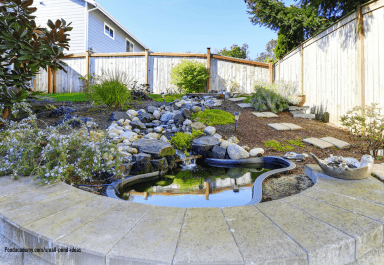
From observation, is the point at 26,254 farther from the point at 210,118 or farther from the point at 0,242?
the point at 210,118

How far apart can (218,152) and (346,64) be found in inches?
126

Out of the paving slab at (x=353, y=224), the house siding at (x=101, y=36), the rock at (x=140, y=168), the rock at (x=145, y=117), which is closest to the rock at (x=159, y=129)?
the rock at (x=145, y=117)

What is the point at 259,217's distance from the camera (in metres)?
1.39

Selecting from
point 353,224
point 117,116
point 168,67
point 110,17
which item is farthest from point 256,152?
point 110,17

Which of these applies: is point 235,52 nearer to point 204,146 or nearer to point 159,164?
point 204,146

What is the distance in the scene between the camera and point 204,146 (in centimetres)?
367

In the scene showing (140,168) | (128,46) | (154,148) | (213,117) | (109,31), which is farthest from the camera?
(128,46)

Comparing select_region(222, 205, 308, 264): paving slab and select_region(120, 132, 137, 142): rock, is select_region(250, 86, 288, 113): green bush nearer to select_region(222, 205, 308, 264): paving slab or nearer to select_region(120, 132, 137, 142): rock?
select_region(120, 132, 137, 142): rock

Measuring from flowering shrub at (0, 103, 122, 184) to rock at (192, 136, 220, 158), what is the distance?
1510 mm

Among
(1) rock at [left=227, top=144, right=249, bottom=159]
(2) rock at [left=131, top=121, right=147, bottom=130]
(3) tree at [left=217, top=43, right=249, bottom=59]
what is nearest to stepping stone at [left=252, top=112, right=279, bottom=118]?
(1) rock at [left=227, top=144, right=249, bottom=159]

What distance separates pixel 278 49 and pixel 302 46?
9.43 feet

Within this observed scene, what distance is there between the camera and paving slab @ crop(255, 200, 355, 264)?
1.08 metres

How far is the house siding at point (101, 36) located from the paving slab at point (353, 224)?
12.0 m

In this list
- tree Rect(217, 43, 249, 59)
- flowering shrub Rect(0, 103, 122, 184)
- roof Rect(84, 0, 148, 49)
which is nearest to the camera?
flowering shrub Rect(0, 103, 122, 184)
